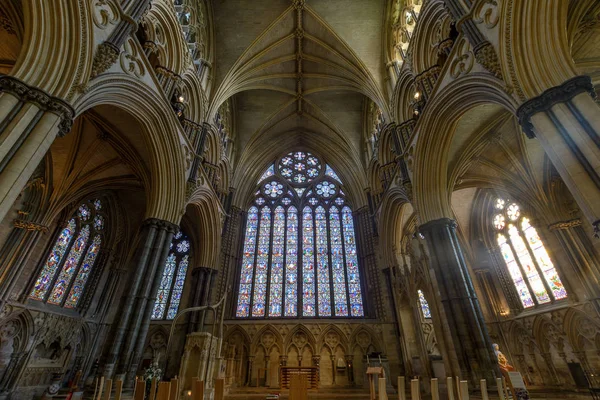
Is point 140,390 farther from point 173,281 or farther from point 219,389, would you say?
point 173,281

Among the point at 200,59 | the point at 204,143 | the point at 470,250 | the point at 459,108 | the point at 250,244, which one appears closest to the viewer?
the point at 459,108

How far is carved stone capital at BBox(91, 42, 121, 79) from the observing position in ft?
20.0

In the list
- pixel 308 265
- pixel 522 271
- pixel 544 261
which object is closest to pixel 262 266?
pixel 308 265

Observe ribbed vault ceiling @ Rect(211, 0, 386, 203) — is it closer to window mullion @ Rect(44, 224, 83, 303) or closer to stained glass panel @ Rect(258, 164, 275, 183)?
stained glass panel @ Rect(258, 164, 275, 183)

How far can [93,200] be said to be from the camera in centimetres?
1380

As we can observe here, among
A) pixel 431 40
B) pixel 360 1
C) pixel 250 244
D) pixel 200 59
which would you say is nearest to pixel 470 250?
pixel 431 40

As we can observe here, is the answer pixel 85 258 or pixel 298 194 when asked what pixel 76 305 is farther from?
pixel 298 194

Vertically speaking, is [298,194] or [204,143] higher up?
[298,194]

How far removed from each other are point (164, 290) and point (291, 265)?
643 cm

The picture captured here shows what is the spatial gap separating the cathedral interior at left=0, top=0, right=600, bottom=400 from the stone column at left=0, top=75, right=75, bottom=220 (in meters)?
0.03

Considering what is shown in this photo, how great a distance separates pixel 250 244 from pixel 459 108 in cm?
1195

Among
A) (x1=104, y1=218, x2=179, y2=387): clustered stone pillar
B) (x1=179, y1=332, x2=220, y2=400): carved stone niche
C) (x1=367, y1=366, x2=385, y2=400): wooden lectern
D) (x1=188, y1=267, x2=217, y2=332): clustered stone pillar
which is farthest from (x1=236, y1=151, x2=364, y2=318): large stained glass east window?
(x1=367, y1=366, x2=385, y2=400): wooden lectern

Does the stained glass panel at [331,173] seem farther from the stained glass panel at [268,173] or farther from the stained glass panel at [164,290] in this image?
the stained glass panel at [164,290]

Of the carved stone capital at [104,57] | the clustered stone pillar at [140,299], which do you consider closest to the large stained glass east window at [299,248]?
the clustered stone pillar at [140,299]
